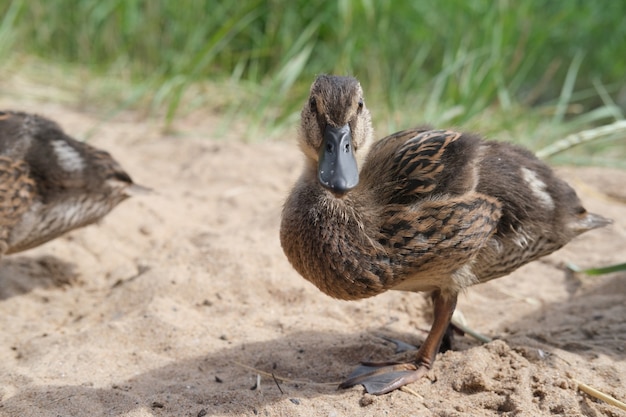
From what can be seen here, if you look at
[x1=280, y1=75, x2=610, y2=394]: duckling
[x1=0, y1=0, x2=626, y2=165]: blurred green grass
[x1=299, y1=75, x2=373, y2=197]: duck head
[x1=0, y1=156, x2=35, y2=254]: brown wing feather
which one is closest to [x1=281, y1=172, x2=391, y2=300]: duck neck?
[x1=280, y1=75, x2=610, y2=394]: duckling

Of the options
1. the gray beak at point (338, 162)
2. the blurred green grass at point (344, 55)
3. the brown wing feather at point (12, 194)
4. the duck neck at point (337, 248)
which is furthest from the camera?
the blurred green grass at point (344, 55)

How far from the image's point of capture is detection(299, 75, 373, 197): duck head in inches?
115

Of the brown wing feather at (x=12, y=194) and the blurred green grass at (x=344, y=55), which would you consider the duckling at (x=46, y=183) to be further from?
the blurred green grass at (x=344, y=55)

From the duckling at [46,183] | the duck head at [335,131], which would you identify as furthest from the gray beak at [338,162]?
the duckling at [46,183]

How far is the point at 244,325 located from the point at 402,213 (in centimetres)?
129

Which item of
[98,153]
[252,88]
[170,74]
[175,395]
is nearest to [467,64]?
[252,88]

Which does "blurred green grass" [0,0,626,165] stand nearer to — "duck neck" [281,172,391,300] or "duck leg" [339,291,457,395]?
"duck leg" [339,291,457,395]

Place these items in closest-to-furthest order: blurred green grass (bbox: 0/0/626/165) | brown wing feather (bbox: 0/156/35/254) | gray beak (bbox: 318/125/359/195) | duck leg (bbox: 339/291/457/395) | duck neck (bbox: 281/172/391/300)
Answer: gray beak (bbox: 318/125/359/195) < duck neck (bbox: 281/172/391/300) < duck leg (bbox: 339/291/457/395) < brown wing feather (bbox: 0/156/35/254) < blurred green grass (bbox: 0/0/626/165)

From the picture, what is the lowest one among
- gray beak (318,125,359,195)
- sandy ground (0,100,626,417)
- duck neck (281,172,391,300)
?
sandy ground (0,100,626,417)

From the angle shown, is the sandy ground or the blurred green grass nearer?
the sandy ground

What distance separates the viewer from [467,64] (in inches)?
285

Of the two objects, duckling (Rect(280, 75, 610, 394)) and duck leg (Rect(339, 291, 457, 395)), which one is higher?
duckling (Rect(280, 75, 610, 394))

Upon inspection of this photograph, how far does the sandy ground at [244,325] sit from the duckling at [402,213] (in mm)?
343

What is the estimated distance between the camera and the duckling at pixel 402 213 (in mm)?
3062
